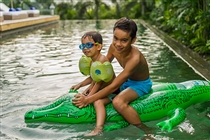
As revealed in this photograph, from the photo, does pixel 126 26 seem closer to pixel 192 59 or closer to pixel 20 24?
pixel 192 59

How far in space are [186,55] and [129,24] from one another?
16.1 ft

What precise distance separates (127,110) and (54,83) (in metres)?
2.58

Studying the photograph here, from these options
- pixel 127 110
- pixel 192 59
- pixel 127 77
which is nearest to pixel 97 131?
pixel 127 110

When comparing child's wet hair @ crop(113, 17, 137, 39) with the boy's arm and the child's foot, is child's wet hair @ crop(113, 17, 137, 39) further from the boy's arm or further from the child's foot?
the child's foot

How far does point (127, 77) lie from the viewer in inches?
147

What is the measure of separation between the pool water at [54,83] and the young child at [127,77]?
0.22 meters

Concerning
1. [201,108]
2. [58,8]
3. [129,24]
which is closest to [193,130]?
[201,108]

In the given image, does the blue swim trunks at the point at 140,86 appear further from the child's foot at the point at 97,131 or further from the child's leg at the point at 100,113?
the child's foot at the point at 97,131

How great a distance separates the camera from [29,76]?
669 cm

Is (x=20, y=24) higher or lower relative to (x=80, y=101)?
lower

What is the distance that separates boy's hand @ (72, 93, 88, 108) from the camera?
3.87 metres

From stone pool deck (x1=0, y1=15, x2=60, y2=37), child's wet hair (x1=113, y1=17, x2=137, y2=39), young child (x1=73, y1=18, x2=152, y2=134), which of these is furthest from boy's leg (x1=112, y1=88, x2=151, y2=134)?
stone pool deck (x1=0, y1=15, x2=60, y2=37)

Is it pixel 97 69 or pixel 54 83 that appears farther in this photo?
pixel 54 83

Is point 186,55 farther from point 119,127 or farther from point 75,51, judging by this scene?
point 119,127
